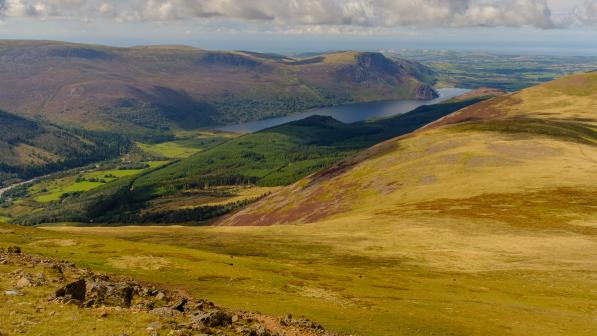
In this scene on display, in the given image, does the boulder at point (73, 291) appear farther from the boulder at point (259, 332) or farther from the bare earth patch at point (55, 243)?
the bare earth patch at point (55, 243)

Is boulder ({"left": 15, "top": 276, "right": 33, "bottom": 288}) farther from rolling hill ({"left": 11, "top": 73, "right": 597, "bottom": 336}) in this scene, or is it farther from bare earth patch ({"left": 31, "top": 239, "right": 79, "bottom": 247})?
bare earth patch ({"left": 31, "top": 239, "right": 79, "bottom": 247})

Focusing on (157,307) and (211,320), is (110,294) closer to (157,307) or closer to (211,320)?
(157,307)

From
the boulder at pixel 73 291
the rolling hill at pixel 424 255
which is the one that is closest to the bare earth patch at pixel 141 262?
the rolling hill at pixel 424 255

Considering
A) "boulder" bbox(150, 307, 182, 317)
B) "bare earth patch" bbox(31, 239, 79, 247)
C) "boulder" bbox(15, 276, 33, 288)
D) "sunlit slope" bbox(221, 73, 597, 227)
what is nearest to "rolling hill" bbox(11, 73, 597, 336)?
"sunlit slope" bbox(221, 73, 597, 227)

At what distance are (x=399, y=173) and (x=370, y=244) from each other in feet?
277

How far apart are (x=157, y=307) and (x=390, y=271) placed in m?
46.0

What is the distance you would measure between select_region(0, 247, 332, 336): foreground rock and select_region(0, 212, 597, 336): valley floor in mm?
6750

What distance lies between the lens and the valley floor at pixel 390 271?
4756 cm

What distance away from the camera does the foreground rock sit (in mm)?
30406

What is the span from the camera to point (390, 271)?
73750 millimetres

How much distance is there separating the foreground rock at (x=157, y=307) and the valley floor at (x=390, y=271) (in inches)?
266

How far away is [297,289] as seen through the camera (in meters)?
56.5

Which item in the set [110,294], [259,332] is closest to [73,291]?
[110,294]

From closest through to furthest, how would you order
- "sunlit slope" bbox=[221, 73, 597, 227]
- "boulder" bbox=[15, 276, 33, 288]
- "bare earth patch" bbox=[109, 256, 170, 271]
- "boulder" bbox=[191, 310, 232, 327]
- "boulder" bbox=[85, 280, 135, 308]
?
"boulder" bbox=[191, 310, 232, 327] < "boulder" bbox=[15, 276, 33, 288] < "boulder" bbox=[85, 280, 135, 308] < "bare earth patch" bbox=[109, 256, 170, 271] < "sunlit slope" bbox=[221, 73, 597, 227]
